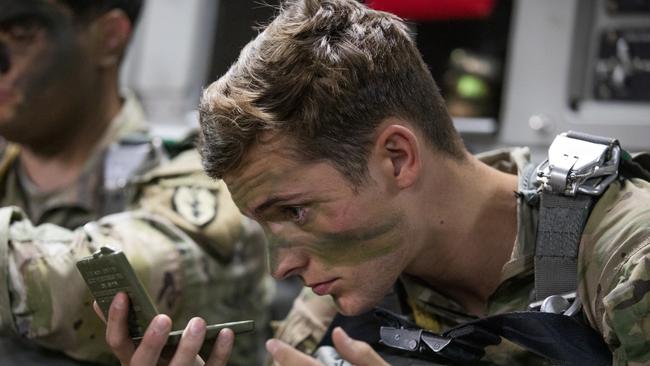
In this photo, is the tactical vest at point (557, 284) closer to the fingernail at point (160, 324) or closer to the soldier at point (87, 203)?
the fingernail at point (160, 324)

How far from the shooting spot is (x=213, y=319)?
258 cm

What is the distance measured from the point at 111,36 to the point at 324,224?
54.9 inches

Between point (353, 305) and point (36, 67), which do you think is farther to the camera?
point (36, 67)

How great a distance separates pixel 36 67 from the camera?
269cm

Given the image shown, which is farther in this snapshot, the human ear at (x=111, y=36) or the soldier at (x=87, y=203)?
the human ear at (x=111, y=36)

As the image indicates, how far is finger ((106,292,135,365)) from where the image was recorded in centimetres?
174

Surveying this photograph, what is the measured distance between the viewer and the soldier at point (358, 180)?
1729mm

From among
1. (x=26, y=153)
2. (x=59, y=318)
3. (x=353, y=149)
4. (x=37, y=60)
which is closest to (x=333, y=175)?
(x=353, y=149)

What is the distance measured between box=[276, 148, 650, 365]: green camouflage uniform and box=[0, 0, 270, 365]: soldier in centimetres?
46

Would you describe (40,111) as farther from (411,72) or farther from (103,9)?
(411,72)

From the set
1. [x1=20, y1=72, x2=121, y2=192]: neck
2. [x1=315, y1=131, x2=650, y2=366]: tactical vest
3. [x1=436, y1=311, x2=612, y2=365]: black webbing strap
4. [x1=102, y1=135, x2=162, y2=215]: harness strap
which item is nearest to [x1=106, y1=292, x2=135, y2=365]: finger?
[x1=315, y1=131, x2=650, y2=366]: tactical vest

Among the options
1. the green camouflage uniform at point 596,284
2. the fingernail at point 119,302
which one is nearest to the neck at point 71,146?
the green camouflage uniform at point 596,284

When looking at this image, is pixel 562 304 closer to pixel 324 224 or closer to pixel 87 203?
pixel 324 224

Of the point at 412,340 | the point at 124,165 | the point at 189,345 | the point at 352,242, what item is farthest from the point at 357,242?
the point at 124,165
